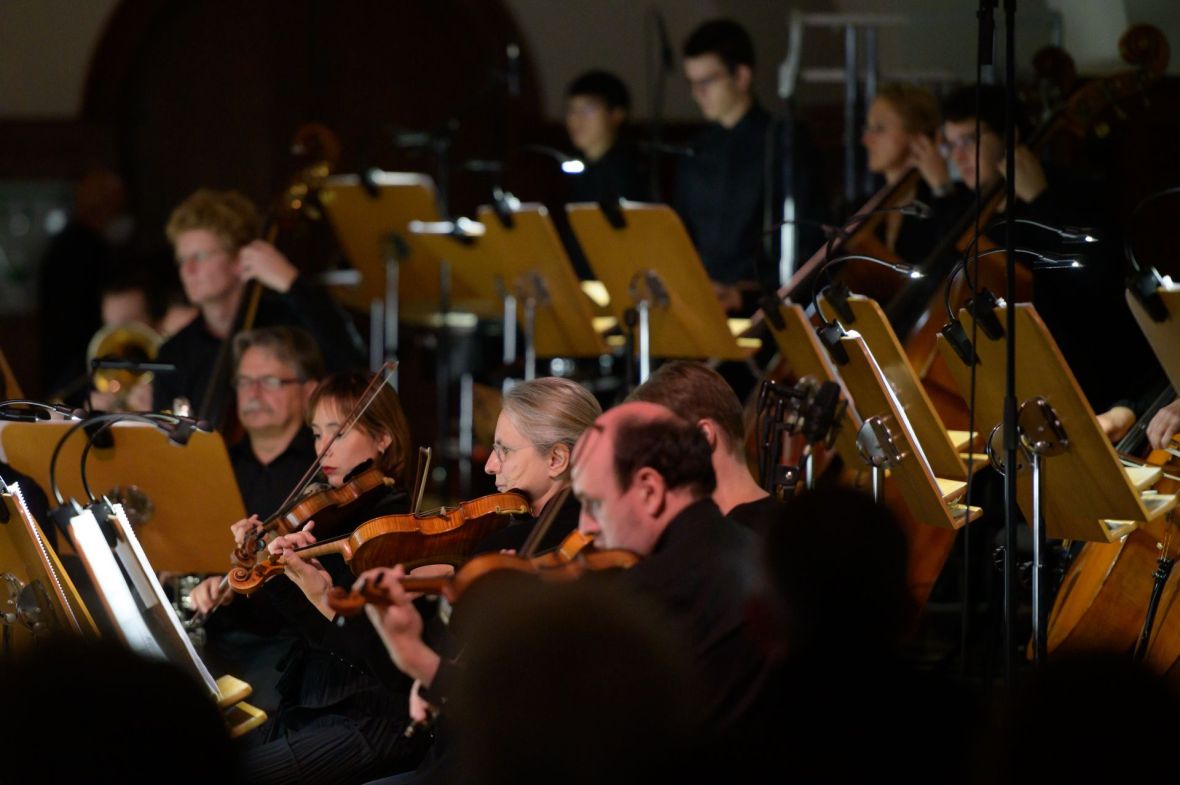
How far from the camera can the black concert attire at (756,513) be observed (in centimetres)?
247

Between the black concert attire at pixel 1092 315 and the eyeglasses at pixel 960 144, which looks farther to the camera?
the eyeglasses at pixel 960 144

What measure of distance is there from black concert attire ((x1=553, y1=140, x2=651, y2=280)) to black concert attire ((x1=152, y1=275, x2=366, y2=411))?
141 cm

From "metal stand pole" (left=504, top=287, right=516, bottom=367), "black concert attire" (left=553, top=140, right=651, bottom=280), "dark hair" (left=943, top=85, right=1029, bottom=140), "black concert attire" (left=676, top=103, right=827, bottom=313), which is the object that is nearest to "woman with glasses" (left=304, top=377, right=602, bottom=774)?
"dark hair" (left=943, top=85, right=1029, bottom=140)

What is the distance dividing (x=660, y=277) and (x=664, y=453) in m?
2.42

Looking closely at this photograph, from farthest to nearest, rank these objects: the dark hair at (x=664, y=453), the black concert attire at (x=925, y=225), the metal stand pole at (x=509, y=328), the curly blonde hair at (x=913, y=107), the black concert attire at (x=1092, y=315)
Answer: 1. the metal stand pole at (x=509, y=328)
2. the curly blonde hair at (x=913, y=107)
3. the black concert attire at (x=925, y=225)
4. the black concert attire at (x=1092, y=315)
5. the dark hair at (x=664, y=453)

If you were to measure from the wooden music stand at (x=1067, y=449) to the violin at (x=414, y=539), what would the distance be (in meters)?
0.91

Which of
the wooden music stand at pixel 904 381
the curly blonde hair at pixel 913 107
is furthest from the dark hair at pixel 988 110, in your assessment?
the wooden music stand at pixel 904 381

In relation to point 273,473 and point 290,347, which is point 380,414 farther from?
point 290,347

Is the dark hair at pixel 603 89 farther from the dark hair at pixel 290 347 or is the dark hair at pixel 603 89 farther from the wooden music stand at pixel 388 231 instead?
the dark hair at pixel 290 347

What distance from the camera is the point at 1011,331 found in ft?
8.97

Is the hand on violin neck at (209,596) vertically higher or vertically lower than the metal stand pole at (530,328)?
lower

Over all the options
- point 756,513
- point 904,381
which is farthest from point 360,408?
point 904,381

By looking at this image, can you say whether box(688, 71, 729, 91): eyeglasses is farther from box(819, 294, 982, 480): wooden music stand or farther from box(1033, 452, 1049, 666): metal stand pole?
box(1033, 452, 1049, 666): metal stand pole

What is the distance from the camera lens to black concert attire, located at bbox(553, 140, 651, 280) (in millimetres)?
5848
